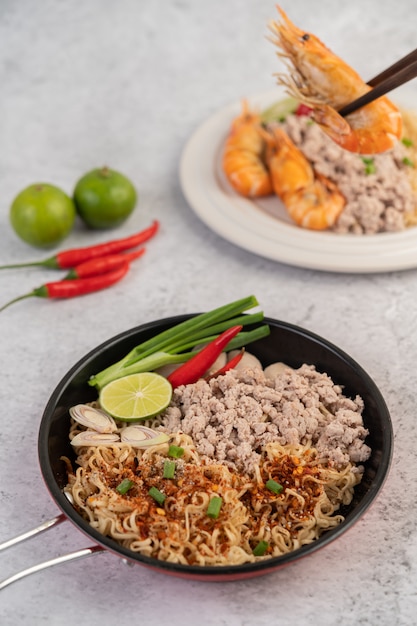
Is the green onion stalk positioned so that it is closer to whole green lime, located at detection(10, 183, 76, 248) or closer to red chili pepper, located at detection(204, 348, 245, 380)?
red chili pepper, located at detection(204, 348, 245, 380)

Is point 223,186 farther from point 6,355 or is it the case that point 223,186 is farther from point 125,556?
point 125,556

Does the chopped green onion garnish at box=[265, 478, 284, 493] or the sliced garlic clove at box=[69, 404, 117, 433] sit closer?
the chopped green onion garnish at box=[265, 478, 284, 493]

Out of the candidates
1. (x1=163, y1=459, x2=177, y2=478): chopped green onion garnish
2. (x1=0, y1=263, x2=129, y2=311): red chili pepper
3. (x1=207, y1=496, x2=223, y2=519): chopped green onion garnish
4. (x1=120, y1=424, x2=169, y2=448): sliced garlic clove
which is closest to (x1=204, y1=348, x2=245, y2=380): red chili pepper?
(x1=120, y1=424, x2=169, y2=448): sliced garlic clove

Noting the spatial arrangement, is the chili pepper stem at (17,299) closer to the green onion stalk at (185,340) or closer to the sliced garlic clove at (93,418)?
the green onion stalk at (185,340)

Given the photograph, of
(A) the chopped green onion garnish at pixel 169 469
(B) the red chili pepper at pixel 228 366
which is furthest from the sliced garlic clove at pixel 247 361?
(A) the chopped green onion garnish at pixel 169 469

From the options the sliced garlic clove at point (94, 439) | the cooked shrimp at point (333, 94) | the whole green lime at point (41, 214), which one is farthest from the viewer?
the whole green lime at point (41, 214)

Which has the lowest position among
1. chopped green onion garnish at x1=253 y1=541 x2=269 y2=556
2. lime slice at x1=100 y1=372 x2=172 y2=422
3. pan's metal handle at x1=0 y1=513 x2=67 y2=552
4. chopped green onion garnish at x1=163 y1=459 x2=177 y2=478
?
pan's metal handle at x1=0 y1=513 x2=67 y2=552

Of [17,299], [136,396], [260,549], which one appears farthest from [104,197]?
[260,549]
